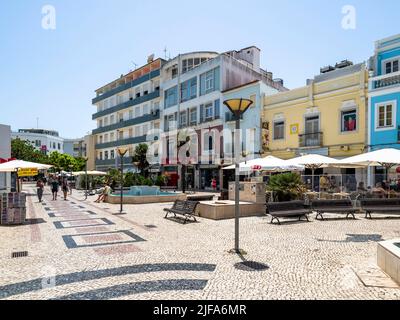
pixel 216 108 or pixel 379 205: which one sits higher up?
pixel 216 108

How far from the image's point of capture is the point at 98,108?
5769 centimetres

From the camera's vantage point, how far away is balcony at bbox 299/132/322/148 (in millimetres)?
23141

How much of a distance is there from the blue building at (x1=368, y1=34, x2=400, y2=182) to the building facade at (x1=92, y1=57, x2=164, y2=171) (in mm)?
27125

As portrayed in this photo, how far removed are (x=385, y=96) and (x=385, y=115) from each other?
1207 millimetres

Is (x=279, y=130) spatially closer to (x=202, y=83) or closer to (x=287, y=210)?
(x=202, y=83)

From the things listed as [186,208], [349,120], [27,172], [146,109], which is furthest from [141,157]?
[186,208]

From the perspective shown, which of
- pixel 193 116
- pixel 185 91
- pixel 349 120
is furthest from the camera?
pixel 185 91

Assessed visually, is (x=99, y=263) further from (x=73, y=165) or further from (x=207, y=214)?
(x=73, y=165)

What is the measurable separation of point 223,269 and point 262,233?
3.90m

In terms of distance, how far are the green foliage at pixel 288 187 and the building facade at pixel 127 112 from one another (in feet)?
94.5

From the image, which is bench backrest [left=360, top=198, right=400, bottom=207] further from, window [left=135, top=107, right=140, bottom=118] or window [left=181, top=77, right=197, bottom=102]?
window [left=135, top=107, right=140, bottom=118]

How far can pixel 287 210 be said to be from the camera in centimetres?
1161

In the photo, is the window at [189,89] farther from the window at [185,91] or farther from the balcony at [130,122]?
the balcony at [130,122]
